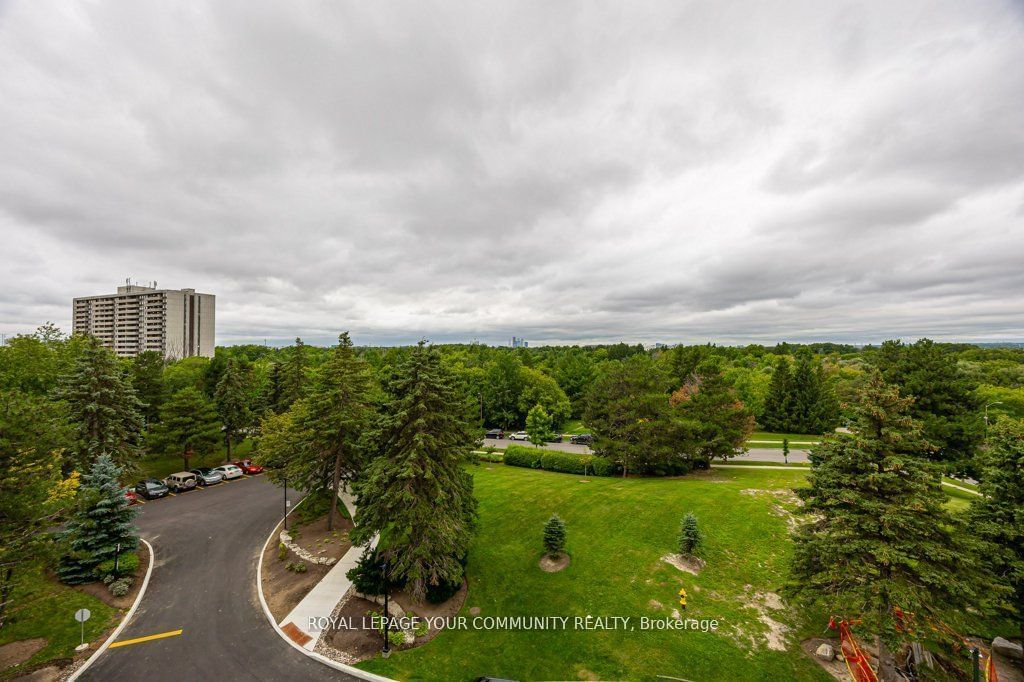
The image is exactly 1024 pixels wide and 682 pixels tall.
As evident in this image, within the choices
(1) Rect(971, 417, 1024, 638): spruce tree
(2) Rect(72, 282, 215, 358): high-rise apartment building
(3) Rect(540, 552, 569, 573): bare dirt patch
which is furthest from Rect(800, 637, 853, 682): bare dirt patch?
(2) Rect(72, 282, 215, 358): high-rise apartment building

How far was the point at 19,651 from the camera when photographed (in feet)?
47.8

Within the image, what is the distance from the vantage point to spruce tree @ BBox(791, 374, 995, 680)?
10664 mm

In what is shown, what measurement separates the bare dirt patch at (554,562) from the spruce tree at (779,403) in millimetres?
44087

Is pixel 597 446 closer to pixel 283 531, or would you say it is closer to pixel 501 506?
pixel 501 506

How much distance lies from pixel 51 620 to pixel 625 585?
2475 cm

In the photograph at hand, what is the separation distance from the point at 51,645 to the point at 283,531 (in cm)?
977

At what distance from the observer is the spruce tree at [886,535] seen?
10.7 meters

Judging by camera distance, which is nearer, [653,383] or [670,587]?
[670,587]

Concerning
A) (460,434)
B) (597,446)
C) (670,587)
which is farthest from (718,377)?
(460,434)

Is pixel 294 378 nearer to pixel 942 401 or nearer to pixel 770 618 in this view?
pixel 770 618

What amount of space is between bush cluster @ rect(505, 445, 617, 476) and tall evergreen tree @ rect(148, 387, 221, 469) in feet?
91.8

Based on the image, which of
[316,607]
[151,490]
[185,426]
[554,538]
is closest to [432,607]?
[316,607]

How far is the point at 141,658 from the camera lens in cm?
1440

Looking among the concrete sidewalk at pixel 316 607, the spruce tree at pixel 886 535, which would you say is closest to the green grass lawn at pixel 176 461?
the concrete sidewalk at pixel 316 607
